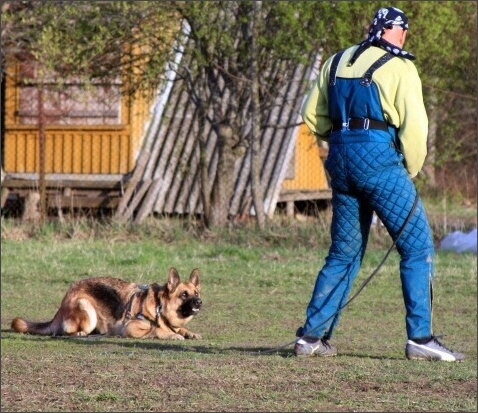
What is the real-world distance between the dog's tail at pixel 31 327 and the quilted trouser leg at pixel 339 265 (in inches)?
110

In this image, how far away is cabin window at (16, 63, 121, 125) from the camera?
69.5 feet

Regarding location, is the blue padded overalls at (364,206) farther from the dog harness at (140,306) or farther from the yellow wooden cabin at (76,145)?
the yellow wooden cabin at (76,145)

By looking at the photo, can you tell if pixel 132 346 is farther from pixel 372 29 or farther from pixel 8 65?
pixel 8 65

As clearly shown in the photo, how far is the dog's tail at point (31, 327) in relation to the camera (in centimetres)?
960

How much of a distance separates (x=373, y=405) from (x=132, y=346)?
10.6 ft

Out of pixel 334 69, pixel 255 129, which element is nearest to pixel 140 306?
pixel 334 69

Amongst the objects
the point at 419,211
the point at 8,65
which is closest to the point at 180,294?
the point at 419,211

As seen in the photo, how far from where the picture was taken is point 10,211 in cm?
2302

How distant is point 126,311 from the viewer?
972 cm

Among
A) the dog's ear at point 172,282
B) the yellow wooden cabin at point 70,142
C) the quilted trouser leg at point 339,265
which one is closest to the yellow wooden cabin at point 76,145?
the yellow wooden cabin at point 70,142

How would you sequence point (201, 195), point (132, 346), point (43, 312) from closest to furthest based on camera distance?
point (132, 346), point (43, 312), point (201, 195)

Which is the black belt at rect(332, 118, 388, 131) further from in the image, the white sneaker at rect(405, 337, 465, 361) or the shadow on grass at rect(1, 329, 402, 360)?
the shadow on grass at rect(1, 329, 402, 360)

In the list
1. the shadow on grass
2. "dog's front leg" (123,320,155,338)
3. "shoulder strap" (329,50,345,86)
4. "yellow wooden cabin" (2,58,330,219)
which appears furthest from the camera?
"yellow wooden cabin" (2,58,330,219)

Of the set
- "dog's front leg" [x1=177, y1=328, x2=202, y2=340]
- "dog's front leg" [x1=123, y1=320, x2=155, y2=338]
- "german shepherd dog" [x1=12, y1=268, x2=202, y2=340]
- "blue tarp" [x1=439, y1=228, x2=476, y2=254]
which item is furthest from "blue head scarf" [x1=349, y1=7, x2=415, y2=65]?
"blue tarp" [x1=439, y1=228, x2=476, y2=254]
